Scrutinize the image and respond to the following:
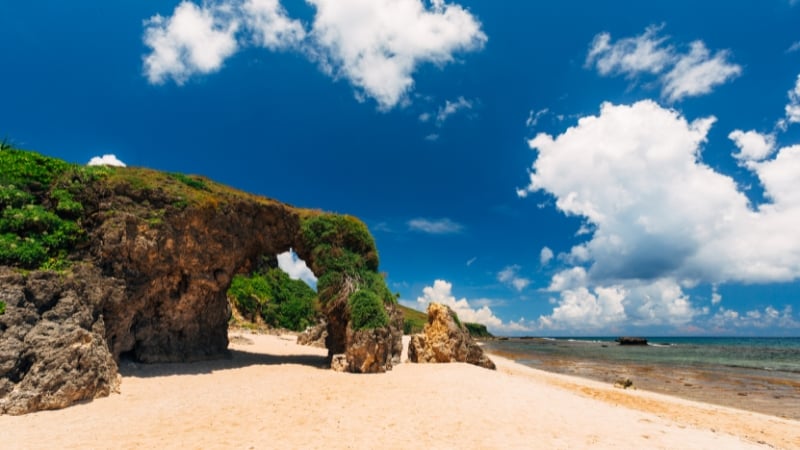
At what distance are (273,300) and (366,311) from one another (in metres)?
41.1

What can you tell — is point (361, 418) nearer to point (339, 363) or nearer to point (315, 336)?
point (339, 363)

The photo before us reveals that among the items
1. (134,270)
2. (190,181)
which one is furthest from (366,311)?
(190,181)

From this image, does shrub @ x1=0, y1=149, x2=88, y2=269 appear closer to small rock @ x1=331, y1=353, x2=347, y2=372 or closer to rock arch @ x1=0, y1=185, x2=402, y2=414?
rock arch @ x1=0, y1=185, x2=402, y2=414

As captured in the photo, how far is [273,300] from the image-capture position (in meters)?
55.2

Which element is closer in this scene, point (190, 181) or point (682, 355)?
point (190, 181)

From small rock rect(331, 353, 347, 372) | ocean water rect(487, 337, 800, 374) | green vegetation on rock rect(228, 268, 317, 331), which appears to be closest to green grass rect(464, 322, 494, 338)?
ocean water rect(487, 337, 800, 374)

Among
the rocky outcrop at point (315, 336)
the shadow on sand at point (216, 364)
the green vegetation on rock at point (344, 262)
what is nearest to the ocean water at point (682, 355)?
the rocky outcrop at point (315, 336)

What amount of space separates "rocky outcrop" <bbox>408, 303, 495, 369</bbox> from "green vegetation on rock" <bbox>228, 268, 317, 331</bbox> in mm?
26162

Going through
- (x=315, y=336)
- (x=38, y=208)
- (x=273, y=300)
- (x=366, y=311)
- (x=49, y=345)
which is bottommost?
(x=315, y=336)

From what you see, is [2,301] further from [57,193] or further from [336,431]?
[336,431]

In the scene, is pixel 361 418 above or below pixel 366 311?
below

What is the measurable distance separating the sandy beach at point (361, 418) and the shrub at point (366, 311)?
7.06ft

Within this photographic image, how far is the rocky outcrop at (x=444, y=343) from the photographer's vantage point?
21.5 meters

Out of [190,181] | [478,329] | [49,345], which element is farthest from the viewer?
[478,329]
